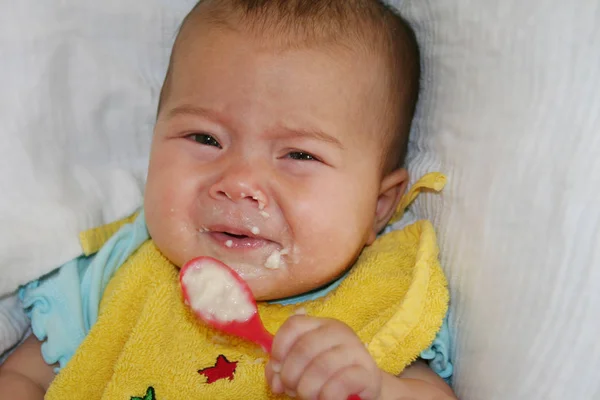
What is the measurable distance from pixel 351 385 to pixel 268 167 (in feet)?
1.38

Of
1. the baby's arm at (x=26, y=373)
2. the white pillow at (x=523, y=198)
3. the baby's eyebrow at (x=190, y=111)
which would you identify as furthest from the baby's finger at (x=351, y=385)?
the baby's arm at (x=26, y=373)

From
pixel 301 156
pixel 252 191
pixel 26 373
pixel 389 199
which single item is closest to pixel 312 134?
pixel 301 156

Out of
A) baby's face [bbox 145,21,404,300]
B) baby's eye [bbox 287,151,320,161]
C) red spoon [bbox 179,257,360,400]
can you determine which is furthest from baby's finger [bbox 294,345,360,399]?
baby's eye [bbox 287,151,320,161]

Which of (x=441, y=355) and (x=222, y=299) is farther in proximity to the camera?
(x=441, y=355)

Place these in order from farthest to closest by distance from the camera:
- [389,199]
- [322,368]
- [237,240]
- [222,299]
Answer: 1. [389,199]
2. [237,240]
3. [222,299]
4. [322,368]

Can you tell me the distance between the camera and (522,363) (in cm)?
112

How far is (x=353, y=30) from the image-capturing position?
4.37 ft

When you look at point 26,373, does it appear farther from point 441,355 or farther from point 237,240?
point 441,355

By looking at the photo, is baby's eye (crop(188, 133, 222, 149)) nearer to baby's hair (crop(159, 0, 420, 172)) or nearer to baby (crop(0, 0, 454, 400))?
baby (crop(0, 0, 454, 400))

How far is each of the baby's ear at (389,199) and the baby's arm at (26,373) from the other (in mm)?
663

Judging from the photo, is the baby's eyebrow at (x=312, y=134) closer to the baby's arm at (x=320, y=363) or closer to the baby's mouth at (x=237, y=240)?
the baby's mouth at (x=237, y=240)

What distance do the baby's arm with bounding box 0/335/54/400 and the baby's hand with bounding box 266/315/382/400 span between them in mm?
551

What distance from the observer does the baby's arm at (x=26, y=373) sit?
1304 mm

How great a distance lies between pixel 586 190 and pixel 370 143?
407mm
